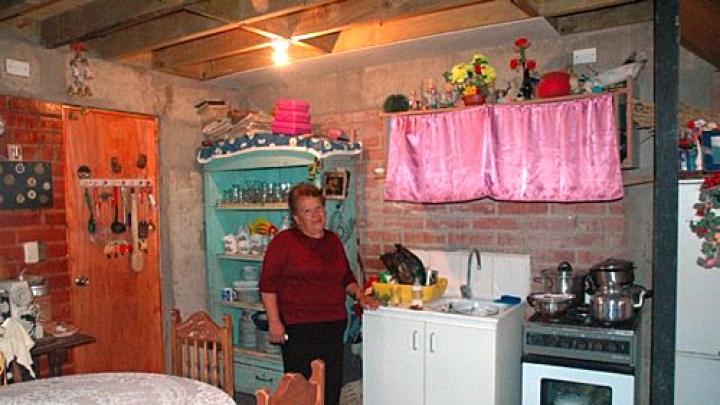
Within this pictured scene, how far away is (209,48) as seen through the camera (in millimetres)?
3338

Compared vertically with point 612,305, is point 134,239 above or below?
above

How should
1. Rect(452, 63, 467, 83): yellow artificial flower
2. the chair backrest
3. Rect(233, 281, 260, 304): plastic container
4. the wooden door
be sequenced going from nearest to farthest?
the chair backrest < Rect(452, 63, 467, 83): yellow artificial flower < the wooden door < Rect(233, 281, 260, 304): plastic container

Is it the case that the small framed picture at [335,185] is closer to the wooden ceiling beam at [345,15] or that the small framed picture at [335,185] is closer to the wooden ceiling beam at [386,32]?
the wooden ceiling beam at [386,32]

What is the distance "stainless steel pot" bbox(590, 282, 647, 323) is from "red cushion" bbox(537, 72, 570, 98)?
101 cm

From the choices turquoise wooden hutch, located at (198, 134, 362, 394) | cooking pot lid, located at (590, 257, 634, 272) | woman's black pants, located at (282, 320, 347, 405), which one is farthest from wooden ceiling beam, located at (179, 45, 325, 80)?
cooking pot lid, located at (590, 257, 634, 272)

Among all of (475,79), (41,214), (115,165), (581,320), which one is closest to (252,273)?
(115,165)

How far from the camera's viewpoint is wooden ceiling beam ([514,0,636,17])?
8.17 feet

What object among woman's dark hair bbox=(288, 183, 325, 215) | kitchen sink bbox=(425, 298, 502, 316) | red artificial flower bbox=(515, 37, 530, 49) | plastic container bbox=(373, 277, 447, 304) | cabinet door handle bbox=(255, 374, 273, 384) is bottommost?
cabinet door handle bbox=(255, 374, 273, 384)

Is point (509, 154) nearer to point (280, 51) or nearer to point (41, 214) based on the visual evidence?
point (280, 51)

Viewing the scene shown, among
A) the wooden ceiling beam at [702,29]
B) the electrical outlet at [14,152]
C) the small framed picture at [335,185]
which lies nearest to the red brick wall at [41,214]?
the electrical outlet at [14,152]

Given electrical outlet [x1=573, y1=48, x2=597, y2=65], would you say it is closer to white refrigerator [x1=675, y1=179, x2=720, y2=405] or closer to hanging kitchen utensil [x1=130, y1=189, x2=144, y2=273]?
white refrigerator [x1=675, y1=179, x2=720, y2=405]

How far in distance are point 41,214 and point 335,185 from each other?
1.68m

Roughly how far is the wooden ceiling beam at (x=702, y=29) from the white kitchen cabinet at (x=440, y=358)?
1565 mm

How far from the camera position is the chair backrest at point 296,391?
1.38 metres
